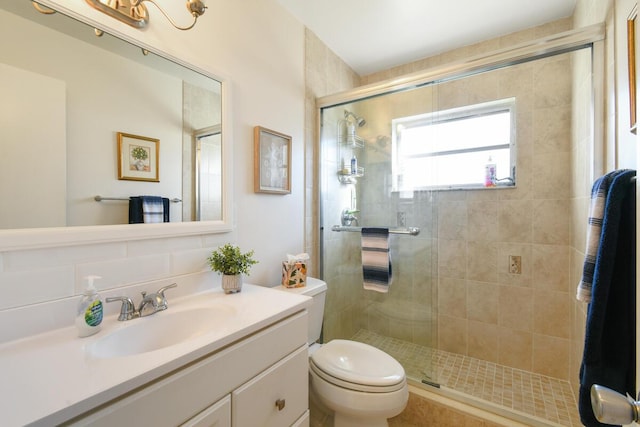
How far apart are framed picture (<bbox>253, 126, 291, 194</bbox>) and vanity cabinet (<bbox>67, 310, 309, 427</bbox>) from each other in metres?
0.76

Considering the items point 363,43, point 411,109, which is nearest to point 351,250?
point 411,109

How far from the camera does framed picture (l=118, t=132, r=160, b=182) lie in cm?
98

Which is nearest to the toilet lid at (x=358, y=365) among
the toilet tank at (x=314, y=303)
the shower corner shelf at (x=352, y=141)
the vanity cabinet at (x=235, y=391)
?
the toilet tank at (x=314, y=303)

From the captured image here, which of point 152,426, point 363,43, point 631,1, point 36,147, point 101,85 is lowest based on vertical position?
point 152,426

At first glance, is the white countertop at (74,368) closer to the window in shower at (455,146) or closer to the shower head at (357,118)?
the window in shower at (455,146)

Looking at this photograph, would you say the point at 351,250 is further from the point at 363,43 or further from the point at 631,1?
the point at 631,1

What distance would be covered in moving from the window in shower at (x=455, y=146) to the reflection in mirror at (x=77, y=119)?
4.54 ft

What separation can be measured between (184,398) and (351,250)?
60.2 inches

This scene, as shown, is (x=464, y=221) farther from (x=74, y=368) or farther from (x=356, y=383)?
(x=74, y=368)

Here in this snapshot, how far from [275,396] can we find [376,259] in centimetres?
109

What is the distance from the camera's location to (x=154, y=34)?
1062 mm

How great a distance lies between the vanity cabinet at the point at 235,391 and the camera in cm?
59

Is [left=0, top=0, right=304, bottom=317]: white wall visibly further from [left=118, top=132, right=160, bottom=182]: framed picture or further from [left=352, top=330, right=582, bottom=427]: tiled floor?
[left=352, top=330, right=582, bottom=427]: tiled floor

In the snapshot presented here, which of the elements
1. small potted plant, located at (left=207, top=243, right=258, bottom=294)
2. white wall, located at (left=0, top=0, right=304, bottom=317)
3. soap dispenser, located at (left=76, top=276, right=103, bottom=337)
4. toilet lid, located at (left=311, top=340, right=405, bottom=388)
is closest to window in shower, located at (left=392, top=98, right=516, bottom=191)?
white wall, located at (left=0, top=0, right=304, bottom=317)
